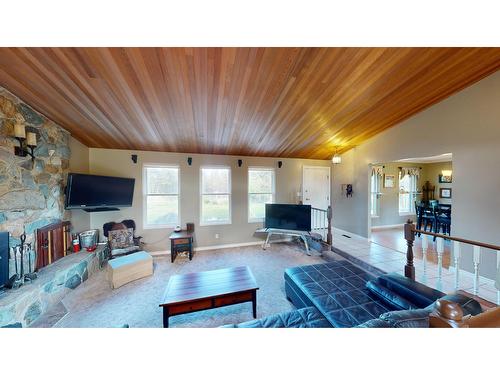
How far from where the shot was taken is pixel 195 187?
443 cm

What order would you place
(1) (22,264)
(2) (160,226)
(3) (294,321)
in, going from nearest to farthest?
(3) (294,321)
(1) (22,264)
(2) (160,226)

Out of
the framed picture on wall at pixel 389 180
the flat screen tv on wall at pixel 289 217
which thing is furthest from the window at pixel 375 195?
the flat screen tv on wall at pixel 289 217

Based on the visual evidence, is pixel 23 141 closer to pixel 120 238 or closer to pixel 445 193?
pixel 120 238

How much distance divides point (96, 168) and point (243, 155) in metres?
3.26

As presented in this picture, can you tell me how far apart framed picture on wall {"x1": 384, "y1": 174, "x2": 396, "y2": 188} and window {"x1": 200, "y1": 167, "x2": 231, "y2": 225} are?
518 centimetres

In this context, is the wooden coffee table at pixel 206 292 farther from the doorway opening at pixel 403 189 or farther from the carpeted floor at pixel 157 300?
the doorway opening at pixel 403 189

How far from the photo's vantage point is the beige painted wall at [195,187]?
3.90 m

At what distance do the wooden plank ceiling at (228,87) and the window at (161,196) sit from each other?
835 millimetres

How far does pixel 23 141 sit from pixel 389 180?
27.5 ft

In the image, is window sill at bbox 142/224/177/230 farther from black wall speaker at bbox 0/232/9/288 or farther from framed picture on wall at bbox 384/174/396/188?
framed picture on wall at bbox 384/174/396/188

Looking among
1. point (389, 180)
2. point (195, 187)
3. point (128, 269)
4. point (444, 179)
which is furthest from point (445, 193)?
point (128, 269)

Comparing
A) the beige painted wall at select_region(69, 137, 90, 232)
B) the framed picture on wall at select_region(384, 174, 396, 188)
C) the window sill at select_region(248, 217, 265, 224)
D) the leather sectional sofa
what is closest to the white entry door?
the window sill at select_region(248, 217, 265, 224)
